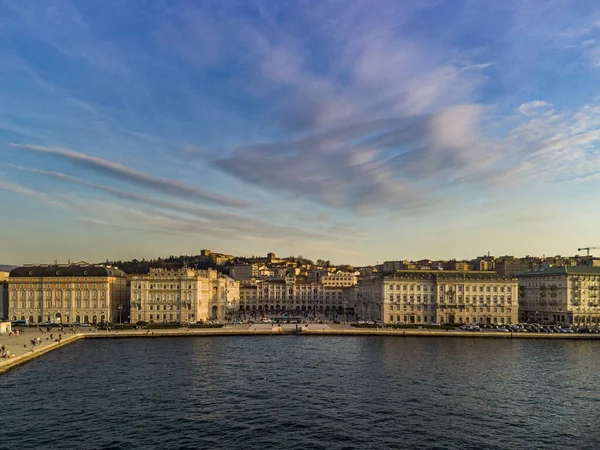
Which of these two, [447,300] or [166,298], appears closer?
[166,298]

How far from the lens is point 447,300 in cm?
12350

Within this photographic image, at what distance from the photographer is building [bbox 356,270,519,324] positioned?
123 m

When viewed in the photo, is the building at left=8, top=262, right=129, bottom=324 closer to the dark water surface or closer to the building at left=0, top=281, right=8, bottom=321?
the building at left=0, top=281, right=8, bottom=321

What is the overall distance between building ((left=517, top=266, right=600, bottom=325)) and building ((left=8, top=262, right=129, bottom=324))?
Result: 114401mm

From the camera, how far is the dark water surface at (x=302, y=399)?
39.4 m

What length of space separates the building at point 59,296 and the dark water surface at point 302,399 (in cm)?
4249

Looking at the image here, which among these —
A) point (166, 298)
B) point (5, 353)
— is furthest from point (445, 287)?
point (5, 353)

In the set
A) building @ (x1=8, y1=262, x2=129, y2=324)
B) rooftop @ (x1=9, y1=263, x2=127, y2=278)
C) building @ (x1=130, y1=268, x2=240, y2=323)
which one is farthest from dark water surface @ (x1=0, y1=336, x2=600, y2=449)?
rooftop @ (x1=9, y1=263, x2=127, y2=278)

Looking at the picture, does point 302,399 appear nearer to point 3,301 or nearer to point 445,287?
point 445,287

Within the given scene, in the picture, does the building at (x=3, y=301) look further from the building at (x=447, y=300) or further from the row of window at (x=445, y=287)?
the row of window at (x=445, y=287)

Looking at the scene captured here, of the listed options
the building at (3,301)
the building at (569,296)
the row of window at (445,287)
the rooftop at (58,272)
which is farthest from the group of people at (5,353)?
the building at (569,296)

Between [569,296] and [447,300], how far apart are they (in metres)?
31.3

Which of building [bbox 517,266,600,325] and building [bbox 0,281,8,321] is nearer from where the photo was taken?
building [bbox 517,266,600,325]

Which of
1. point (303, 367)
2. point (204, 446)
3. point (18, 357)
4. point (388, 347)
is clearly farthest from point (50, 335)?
point (204, 446)
